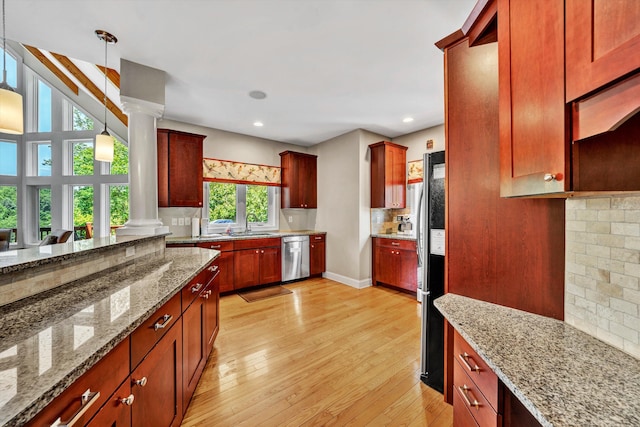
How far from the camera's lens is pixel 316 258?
480 cm

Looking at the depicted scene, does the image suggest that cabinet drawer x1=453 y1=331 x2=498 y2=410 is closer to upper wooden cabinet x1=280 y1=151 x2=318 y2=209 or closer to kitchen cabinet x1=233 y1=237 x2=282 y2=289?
kitchen cabinet x1=233 y1=237 x2=282 y2=289

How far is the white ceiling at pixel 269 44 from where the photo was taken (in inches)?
70.6

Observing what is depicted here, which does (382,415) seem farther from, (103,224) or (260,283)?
(103,224)

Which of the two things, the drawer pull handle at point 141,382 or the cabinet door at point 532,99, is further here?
the drawer pull handle at point 141,382

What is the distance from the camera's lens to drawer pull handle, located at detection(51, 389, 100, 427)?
624 millimetres

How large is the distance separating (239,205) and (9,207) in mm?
5386

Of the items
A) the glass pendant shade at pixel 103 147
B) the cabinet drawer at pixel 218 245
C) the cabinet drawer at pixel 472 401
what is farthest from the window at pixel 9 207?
the cabinet drawer at pixel 472 401

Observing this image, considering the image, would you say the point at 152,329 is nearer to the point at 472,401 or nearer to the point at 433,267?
the point at 472,401

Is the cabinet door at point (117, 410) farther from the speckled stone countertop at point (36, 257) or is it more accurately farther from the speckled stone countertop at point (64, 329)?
the speckled stone countertop at point (36, 257)

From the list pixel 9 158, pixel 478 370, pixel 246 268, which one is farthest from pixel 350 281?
pixel 9 158

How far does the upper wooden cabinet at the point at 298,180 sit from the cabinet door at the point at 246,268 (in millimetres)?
1249

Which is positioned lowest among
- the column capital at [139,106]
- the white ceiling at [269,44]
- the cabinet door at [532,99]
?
the cabinet door at [532,99]

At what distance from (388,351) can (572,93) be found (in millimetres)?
2289

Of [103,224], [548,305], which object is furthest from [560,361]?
[103,224]
